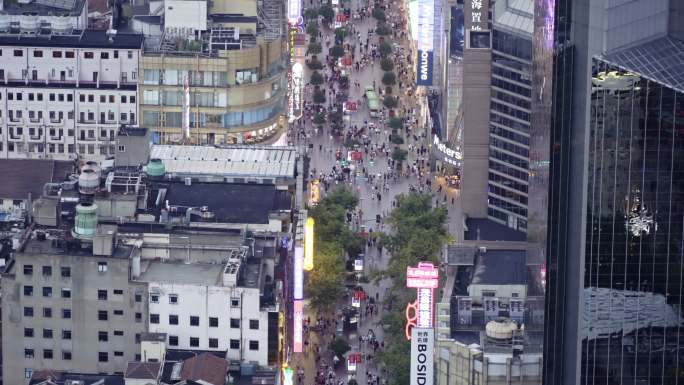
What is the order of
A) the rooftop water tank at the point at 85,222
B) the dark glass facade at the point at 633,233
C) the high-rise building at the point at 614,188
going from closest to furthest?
1. the high-rise building at the point at 614,188
2. the dark glass facade at the point at 633,233
3. the rooftop water tank at the point at 85,222


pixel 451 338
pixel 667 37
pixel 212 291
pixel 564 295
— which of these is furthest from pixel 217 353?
pixel 667 37

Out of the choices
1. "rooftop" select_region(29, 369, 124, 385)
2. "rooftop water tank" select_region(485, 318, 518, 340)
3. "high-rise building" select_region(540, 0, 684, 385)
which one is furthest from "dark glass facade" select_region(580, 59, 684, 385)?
"rooftop" select_region(29, 369, 124, 385)

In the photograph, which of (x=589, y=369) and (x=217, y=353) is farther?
(x=217, y=353)

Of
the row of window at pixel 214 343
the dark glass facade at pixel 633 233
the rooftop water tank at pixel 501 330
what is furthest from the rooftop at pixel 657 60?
the row of window at pixel 214 343

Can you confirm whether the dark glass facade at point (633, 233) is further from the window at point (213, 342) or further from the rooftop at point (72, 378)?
the window at point (213, 342)

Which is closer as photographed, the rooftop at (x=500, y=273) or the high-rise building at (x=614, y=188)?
the high-rise building at (x=614, y=188)

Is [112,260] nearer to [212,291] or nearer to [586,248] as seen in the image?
[212,291]

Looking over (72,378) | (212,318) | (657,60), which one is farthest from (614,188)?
(212,318)

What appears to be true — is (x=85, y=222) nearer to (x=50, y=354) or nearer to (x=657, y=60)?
(x=50, y=354)
